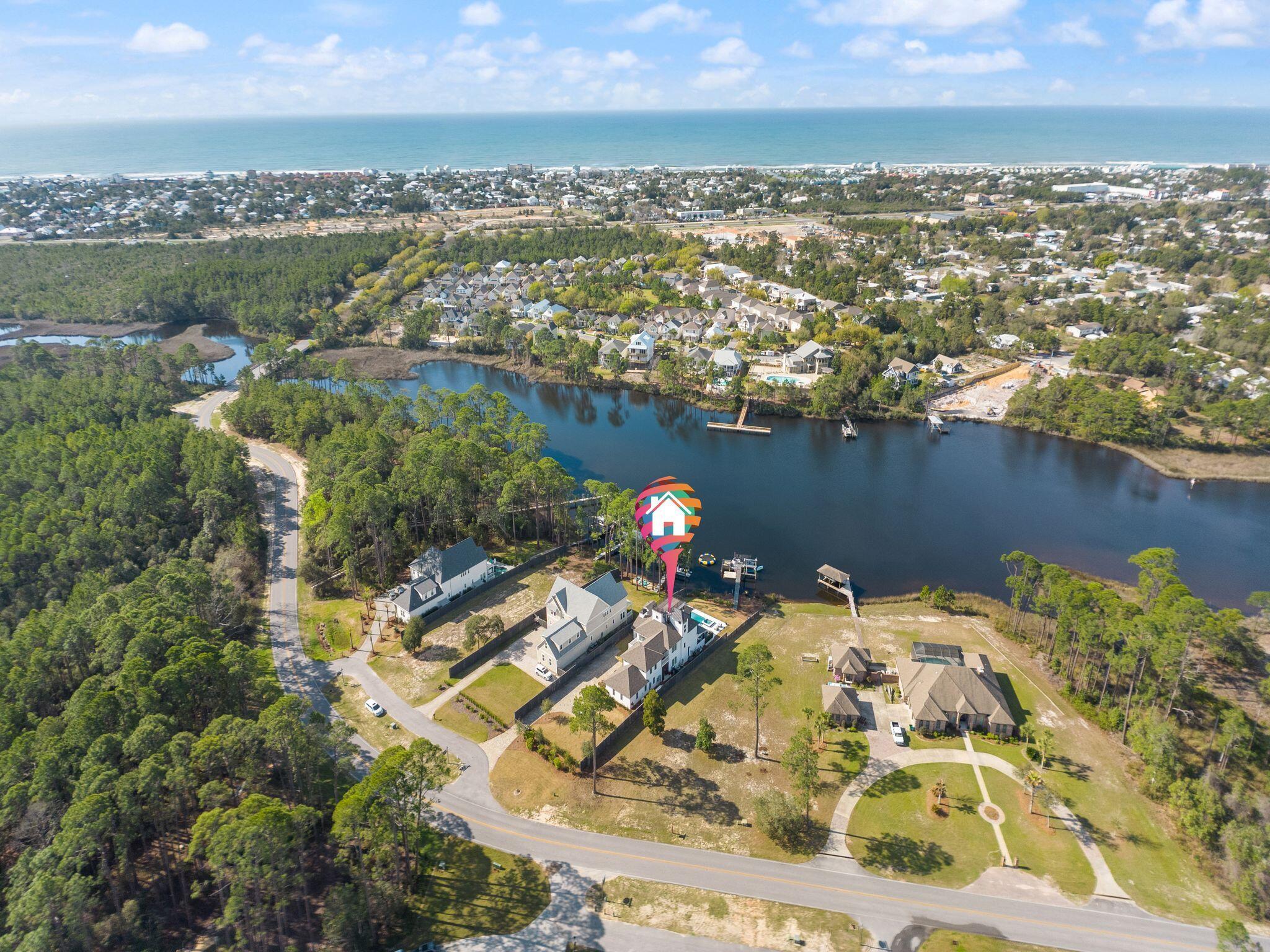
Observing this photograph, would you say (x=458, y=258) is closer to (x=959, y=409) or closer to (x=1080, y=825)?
(x=959, y=409)

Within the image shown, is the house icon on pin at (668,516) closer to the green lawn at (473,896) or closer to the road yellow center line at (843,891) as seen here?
the road yellow center line at (843,891)

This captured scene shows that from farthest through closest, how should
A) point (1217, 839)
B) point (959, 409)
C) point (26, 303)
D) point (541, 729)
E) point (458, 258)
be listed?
point (458, 258) → point (26, 303) → point (959, 409) → point (541, 729) → point (1217, 839)

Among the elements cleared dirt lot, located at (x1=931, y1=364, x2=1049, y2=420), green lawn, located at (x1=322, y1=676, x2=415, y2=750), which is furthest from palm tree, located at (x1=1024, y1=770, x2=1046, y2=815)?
cleared dirt lot, located at (x1=931, y1=364, x2=1049, y2=420)

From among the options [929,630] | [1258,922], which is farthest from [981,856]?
[929,630]

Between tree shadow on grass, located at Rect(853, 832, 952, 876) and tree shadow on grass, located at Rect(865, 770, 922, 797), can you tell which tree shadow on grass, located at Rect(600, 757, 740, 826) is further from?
tree shadow on grass, located at Rect(865, 770, 922, 797)

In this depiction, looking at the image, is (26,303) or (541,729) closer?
(541,729)
